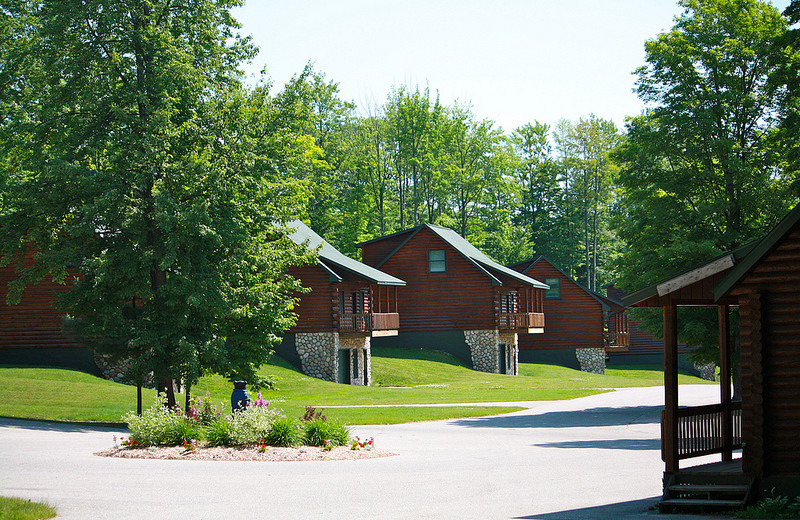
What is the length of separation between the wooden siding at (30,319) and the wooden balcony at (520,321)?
Result: 94.9 ft

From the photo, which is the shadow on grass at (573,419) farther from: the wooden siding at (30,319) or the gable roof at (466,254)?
the gable roof at (466,254)

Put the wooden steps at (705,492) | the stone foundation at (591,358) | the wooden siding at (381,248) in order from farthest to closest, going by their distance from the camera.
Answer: the stone foundation at (591,358)
the wooden siding at (381,248)
the wooden steps at (705,492)

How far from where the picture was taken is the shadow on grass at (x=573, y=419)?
24938 mm

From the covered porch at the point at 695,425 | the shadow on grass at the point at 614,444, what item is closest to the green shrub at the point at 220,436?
the shadow on grass at the point at 614,444

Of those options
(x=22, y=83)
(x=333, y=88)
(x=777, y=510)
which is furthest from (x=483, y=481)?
(x=333, y=88)

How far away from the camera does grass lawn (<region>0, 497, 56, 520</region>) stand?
10.0 metres

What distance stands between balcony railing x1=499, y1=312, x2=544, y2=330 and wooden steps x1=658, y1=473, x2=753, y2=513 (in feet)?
141

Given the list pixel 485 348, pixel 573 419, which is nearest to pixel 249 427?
pixel 573 419

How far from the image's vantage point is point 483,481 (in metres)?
14.0

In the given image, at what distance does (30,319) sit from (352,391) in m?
13.8

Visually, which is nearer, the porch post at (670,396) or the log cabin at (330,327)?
the porch post at (670,396)

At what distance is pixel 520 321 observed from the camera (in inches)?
2274

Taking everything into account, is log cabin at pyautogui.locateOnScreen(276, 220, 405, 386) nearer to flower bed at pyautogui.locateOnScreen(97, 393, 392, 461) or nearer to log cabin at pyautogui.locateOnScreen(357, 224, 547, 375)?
log cabin at pyautogui.locateOnScreen(357, 224, 547, 375)

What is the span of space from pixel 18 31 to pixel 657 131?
2697 centimetres
